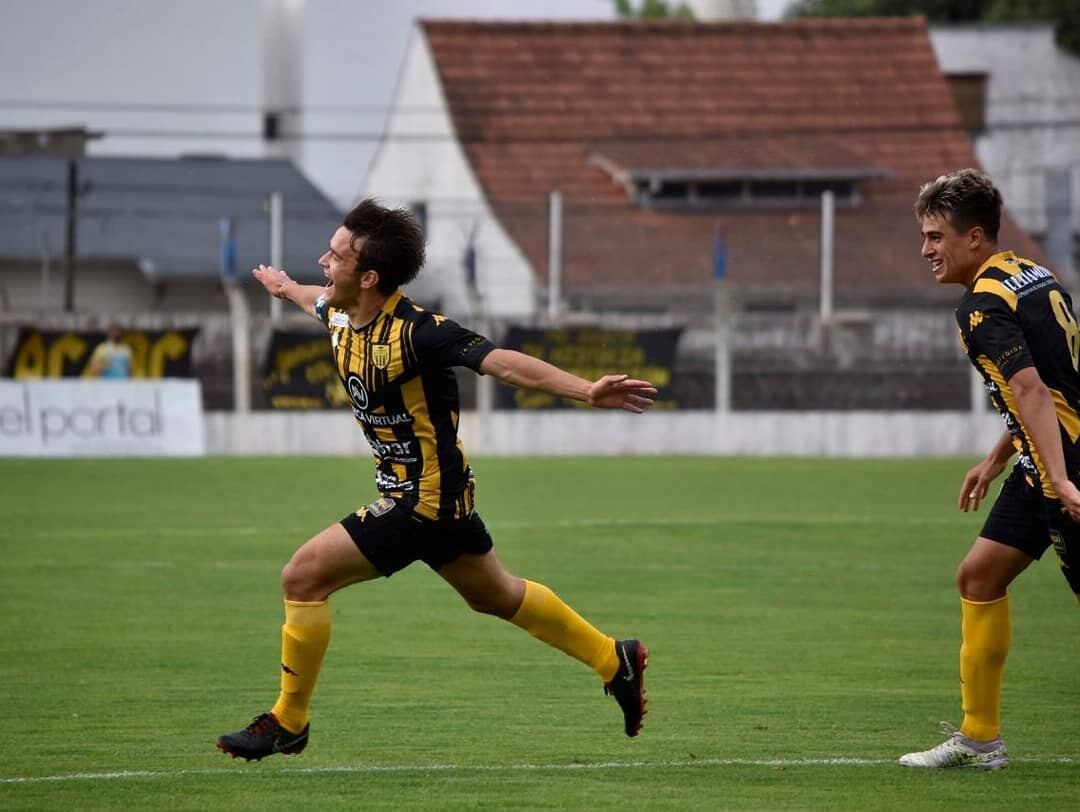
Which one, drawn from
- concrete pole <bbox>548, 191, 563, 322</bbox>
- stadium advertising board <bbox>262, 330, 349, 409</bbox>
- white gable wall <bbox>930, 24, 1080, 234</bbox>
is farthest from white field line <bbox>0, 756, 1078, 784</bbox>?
white gable wall <bbox>930, 24, 1080, 234</bbox>

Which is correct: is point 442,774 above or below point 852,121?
below

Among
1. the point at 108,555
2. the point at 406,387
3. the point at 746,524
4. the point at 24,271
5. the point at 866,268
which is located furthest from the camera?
the point at 24,271

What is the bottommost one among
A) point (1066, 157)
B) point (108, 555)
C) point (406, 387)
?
point (108, 555)

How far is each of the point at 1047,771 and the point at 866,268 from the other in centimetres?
2592

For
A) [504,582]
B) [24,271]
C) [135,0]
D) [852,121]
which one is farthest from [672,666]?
[135,0]

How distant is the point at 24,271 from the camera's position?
34.9 meters

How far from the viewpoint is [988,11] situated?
182 ft

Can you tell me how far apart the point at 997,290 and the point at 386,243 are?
223 cm

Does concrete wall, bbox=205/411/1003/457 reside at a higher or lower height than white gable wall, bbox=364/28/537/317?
lower

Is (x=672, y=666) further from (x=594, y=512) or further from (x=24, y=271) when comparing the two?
(x=24, y=271)

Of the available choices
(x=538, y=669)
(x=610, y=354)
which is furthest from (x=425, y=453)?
(x=610, y=354)

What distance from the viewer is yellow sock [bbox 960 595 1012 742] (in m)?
7.23

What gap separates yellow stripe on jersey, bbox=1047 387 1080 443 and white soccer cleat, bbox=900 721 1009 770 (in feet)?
4.07

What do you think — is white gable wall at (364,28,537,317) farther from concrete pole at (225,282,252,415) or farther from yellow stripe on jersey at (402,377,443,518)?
yellow stripe on jersey at (402,377,443,518)
